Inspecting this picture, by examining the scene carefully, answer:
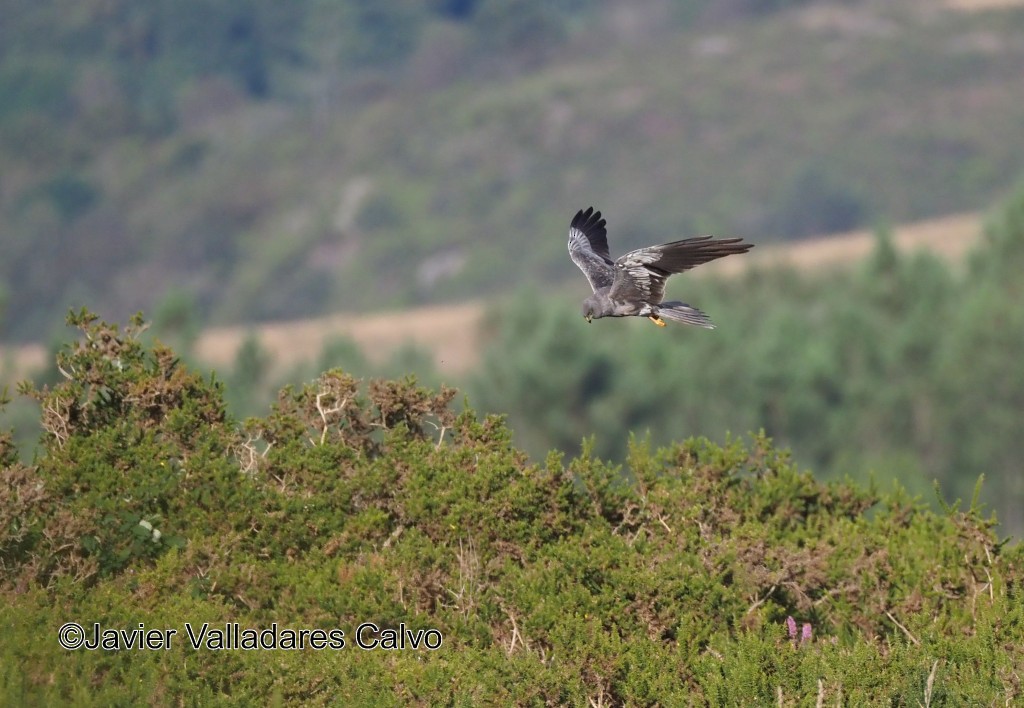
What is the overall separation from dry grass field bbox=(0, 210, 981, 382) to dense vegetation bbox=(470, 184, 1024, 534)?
638 cm

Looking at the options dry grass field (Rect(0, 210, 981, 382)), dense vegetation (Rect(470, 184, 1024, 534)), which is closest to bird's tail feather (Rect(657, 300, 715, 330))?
dense vegetation (Rect(470, 184, 1024, 534))

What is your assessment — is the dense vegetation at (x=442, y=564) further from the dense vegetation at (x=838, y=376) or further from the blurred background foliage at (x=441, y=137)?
the blurred background foliage at (x=441, y=137)

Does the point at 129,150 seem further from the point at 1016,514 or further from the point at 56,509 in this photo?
the point at 56,509

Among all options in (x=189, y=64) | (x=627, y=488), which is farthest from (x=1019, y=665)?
(x=189, y=64)

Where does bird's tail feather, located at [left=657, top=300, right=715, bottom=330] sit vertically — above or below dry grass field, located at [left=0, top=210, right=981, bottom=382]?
below

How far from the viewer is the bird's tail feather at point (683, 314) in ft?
40.1

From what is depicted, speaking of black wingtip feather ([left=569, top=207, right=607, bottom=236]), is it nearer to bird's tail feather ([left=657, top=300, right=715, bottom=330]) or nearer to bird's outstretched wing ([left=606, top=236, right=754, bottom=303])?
bird's outstretched wing ([left=606, top=236, right=754, bottom=303])

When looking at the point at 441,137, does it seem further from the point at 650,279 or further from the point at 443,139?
the point at 650,279

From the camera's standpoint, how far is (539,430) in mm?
48156

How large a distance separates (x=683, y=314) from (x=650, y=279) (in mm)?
359

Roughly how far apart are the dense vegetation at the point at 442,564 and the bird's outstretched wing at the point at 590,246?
1644 mm

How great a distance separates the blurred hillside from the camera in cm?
11588

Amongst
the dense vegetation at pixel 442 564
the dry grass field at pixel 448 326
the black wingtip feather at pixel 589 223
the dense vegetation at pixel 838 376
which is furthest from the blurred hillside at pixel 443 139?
the dense vegetation at pixel 442 564

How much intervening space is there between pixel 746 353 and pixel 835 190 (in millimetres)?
69666
